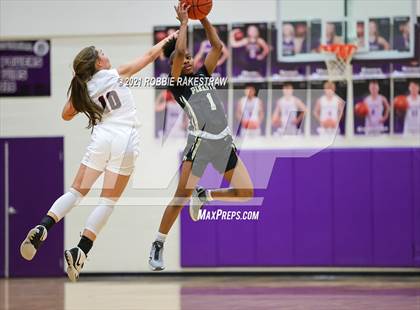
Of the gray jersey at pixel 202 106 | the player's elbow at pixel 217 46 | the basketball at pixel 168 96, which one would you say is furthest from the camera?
the basketball at pixel 168 96

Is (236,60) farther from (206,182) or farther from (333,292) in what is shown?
(333,292)

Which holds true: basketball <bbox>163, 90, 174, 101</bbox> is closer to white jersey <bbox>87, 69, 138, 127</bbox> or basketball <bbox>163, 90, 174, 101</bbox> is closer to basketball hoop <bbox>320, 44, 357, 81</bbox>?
basketball hoop <bbox>320, 44, 357, 81</bbox>

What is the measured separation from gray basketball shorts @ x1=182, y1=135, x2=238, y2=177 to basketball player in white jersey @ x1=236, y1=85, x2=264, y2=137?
7494 mm

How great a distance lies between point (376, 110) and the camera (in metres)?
15.5

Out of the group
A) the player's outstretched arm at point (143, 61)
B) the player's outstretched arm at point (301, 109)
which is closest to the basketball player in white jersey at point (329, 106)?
the player's outstretched arm at point (301, 109)

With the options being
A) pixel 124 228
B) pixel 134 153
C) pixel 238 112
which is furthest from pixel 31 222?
pixel 134 153

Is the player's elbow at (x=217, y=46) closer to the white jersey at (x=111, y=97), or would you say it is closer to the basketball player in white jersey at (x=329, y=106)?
the white jersey at (x=111, y=97)

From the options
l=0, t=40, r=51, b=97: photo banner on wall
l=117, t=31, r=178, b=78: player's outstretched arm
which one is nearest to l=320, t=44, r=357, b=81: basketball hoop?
l=0, t=40, r=51, b=97: photo banner on wall

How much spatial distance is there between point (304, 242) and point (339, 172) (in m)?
1.53

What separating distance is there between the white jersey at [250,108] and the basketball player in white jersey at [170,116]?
45.9 inches

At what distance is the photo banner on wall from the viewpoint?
649 inches

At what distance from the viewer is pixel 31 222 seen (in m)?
16.8

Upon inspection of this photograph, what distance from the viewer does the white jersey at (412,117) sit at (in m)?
15.4

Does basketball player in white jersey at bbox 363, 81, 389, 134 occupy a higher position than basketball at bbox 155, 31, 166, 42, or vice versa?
basketball at bbox 155, 31, 166, 42
